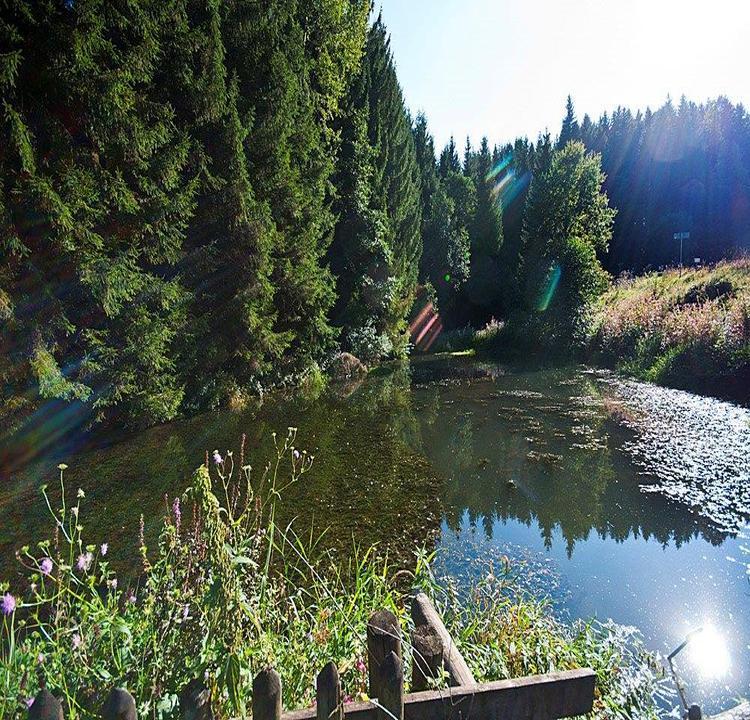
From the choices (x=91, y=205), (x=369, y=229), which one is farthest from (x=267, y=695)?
(x=369, y=229)

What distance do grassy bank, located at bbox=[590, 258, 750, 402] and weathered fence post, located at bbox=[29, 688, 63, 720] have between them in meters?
10.9

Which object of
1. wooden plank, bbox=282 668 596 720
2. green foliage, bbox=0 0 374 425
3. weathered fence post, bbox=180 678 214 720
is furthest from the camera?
green foliage, bbox=0 0 374 425

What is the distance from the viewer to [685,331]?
1214cm

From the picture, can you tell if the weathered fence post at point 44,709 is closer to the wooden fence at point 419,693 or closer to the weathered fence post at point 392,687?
the wooden fence at point 419,693

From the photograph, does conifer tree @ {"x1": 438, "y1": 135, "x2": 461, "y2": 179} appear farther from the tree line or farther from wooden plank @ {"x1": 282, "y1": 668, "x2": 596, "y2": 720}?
wooden plank @ {"x1": 282, "y1": 668, "x2": 596, "y2": 720}

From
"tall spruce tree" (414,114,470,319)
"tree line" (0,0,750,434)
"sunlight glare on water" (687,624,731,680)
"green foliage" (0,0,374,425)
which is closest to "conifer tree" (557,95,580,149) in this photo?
"tall spruce tree" (414,114,470,319)

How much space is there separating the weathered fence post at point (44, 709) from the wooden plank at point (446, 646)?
1.17m

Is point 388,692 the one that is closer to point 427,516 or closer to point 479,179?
point 427,516

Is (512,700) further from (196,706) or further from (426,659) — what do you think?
(196,706)

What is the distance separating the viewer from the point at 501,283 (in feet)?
95.7

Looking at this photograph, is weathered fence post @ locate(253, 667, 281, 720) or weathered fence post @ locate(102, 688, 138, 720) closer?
weathered fence post @ locate(102, 688, 138, 720)

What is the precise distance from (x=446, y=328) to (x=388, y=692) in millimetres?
29580

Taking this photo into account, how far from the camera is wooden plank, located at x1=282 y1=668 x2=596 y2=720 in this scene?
1.52 m

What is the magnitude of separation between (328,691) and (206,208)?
9830mm
